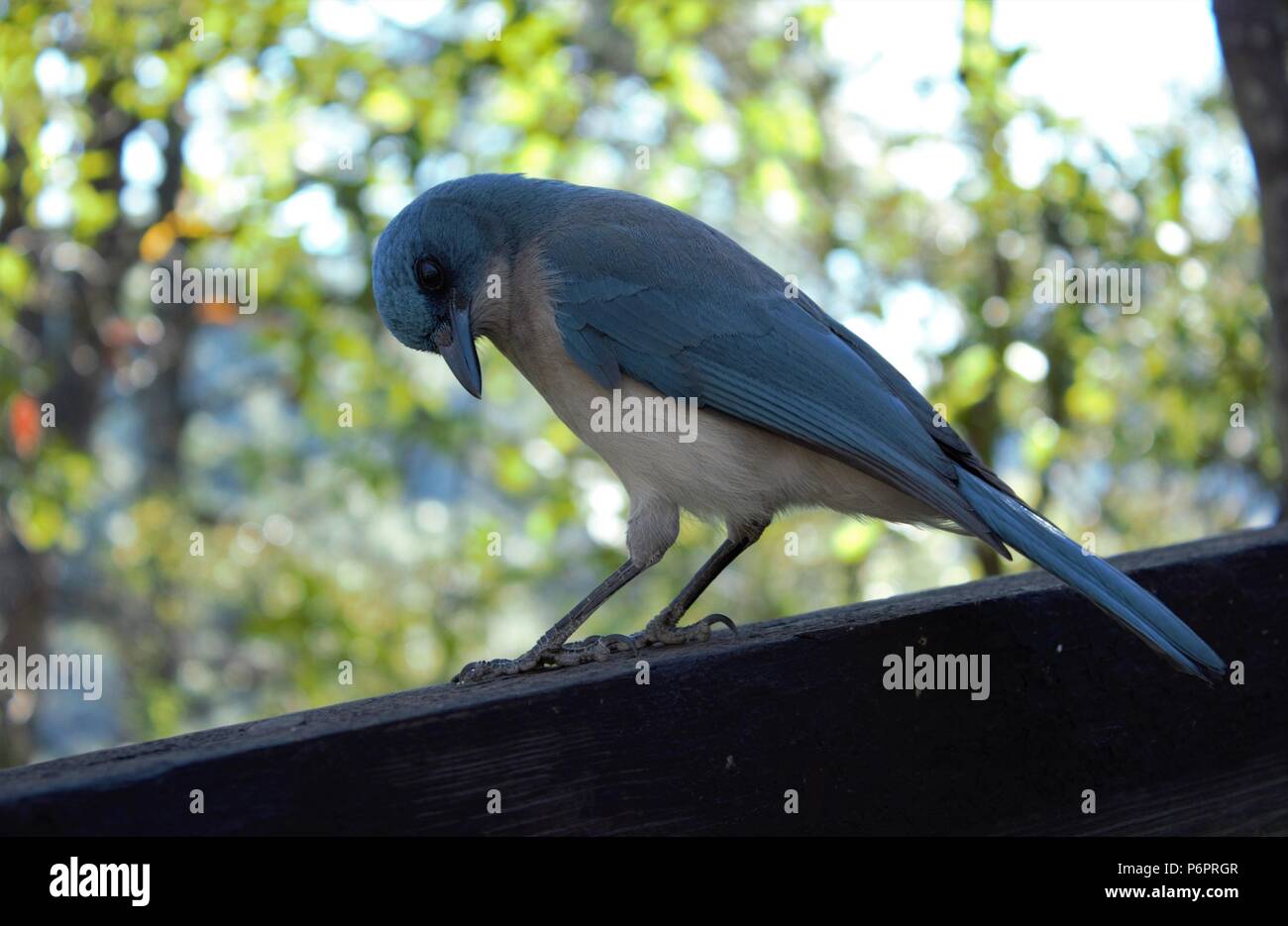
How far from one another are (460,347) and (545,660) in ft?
2.83

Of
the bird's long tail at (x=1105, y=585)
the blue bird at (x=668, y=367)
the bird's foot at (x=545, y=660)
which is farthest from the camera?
the blue bird at (x=668, y=367)

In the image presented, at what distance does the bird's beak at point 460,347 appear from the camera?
2943 millimetres

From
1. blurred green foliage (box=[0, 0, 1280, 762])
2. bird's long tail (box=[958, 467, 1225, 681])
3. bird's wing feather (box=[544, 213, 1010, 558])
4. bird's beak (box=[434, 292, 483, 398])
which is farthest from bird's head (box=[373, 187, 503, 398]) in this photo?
blurred green foliage (box=[0, 0, 1280, 762])

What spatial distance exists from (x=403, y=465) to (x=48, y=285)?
2228 millimetres

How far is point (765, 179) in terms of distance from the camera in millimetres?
5895

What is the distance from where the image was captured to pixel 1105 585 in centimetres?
198

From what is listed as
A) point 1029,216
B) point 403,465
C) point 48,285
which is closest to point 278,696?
point 403,465

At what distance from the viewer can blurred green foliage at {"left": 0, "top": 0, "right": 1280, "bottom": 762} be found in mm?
5691

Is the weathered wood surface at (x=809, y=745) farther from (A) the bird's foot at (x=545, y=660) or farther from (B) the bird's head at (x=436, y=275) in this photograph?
(B) the bird's head at (x=436, y=275)

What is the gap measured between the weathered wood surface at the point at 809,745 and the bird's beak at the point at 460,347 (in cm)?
92

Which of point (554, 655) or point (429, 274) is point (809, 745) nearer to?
point (554, 655)

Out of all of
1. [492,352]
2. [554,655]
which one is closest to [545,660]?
[554,655]

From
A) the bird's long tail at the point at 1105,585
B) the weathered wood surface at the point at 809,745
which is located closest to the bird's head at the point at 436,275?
the weathered wood surface at the point at 809,745
